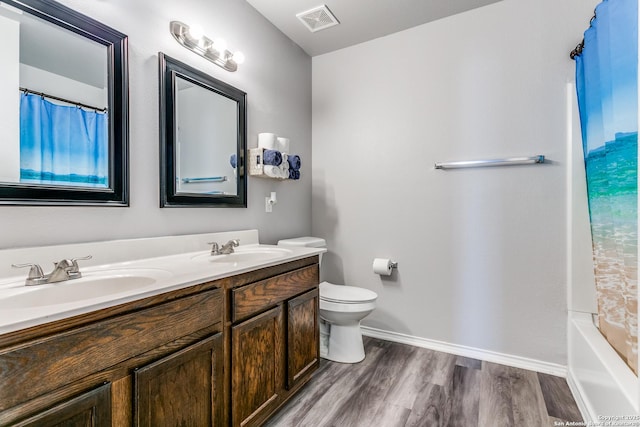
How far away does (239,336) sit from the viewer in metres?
1.26

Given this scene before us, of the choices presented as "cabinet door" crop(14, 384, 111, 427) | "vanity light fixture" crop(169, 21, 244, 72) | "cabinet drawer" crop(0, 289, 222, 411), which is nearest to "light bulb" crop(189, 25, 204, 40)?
"vanity light fixture" crop(169, 21, 244, 72)

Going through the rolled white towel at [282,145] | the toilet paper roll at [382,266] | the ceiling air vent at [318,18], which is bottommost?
the toilet paper roll at [382,266]

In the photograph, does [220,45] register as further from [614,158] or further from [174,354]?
[614,158]

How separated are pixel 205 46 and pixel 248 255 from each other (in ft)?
3.90

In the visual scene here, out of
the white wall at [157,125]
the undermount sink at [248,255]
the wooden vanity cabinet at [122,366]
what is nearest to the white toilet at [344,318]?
the undermount sink at [248,255]

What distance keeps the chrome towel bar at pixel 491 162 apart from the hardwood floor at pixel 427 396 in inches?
52.6

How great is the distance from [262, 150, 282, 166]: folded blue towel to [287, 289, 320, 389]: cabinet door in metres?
0.88

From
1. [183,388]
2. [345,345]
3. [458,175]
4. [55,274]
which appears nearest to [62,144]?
[55,274]

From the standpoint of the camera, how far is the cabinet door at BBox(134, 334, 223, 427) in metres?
0.92

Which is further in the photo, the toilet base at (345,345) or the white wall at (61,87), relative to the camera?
the toilet base at (345,345)

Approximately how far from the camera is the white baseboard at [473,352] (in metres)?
1.94

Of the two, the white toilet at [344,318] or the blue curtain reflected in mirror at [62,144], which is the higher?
the blue curtain reflected in mirror at [62,144]

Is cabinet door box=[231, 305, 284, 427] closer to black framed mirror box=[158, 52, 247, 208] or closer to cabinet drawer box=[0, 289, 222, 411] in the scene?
cabinet drawer box=[0, 289, 222, 411]

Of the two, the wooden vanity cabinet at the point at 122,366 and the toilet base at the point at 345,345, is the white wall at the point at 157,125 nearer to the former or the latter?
the wooden vanity cabinet at the point at 122,366
